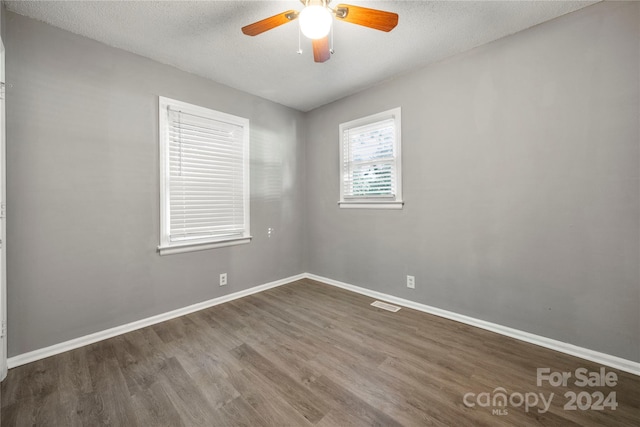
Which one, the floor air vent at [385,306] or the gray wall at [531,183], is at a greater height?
the gray wall at [531,183]

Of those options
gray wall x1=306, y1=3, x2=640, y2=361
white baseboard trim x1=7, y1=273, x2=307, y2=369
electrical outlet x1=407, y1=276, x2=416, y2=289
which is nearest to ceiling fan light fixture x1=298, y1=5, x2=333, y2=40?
gray wall x1=306, y1=3, x2=640, y2=361

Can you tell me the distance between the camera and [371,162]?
3184mm

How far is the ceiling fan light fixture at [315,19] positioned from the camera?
4.83ft

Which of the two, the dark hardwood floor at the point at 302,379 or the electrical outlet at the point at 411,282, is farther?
the electrical outlet at the point at 411,282

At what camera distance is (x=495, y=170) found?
232 centimetres

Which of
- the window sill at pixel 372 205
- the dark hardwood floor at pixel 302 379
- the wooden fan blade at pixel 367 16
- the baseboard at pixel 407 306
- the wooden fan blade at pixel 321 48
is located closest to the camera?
the dark hardwood floor at pixel 302 379

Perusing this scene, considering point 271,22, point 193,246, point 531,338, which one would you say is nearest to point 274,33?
point 271,22

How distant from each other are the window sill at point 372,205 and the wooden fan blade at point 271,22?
2.04 metres

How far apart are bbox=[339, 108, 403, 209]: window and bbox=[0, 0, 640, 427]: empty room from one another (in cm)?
4

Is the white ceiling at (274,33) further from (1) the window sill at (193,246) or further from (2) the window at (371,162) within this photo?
(1) the window sill at (193,246)

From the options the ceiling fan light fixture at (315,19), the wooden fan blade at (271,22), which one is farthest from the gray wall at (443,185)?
the ceiling fan light fixture at (315,19)

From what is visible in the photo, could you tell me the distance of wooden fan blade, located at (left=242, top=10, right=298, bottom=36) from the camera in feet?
5.24

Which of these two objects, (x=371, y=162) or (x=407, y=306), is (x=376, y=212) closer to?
(x=371, y=162)

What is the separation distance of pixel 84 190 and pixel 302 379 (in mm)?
2312
